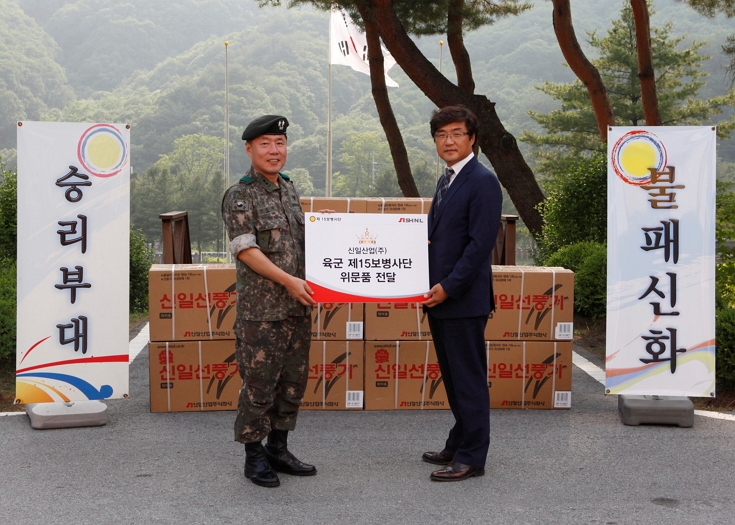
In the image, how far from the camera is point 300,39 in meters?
113

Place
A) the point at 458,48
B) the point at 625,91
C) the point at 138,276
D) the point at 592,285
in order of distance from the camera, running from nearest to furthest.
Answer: the point at 592,285
the point at 138,276
the point at 458,48
the point at 625,91

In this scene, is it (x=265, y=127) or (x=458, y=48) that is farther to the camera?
(x=458, y=48)

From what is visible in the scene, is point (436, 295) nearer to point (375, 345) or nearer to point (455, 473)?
point (455, 473)

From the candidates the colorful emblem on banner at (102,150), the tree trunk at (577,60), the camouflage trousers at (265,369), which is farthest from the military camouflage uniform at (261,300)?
the tree trunk at (577,60)

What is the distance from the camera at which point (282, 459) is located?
4395 millimetres

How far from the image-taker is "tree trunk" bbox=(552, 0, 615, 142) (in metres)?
13.3

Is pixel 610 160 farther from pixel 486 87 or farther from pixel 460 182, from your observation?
pixel 486 87

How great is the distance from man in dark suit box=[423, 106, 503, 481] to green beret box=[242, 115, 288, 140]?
2.39 feet

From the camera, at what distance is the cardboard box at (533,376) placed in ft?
19.3

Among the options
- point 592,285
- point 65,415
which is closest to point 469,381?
point 65,415

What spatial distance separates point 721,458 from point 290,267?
250 cm

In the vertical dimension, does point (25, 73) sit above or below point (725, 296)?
above

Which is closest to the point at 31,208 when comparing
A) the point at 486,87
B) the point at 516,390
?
the point at 516,390

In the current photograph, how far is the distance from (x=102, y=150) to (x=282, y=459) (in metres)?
2.21
